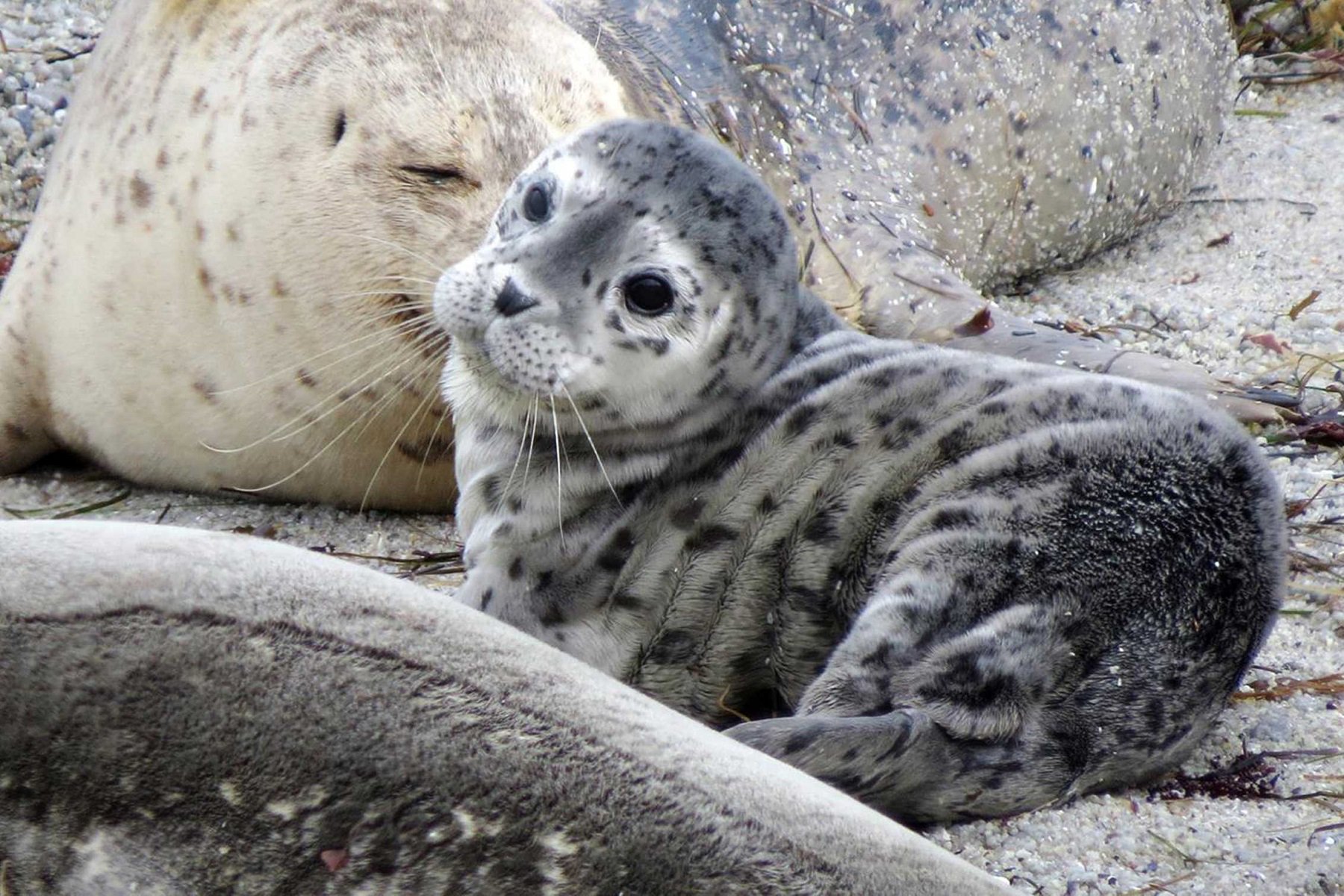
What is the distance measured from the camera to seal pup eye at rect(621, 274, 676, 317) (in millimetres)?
2410

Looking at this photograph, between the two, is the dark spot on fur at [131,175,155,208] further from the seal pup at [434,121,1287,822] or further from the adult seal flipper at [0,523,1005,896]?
the adult seal flipper at [0,523,1005,896]

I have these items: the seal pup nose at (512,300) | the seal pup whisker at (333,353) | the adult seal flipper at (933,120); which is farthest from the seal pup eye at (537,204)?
the adult seal flipper at (933,120)

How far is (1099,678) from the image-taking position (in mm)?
2074

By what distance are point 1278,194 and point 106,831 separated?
4593 mm

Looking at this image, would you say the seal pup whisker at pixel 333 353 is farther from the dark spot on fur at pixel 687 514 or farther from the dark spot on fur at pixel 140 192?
the dark spot on fur at pixel 687 514

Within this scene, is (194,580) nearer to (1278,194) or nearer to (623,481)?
(623,481)

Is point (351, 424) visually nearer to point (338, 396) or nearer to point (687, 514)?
point (338, 396)

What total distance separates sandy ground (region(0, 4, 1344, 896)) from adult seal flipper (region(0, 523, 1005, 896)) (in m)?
0.59

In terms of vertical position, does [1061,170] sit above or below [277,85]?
below

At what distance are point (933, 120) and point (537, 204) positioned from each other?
2421 mm

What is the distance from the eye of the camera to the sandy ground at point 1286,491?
1.97m

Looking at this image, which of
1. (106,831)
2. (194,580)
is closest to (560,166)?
(194,580)

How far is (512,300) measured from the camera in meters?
2.38

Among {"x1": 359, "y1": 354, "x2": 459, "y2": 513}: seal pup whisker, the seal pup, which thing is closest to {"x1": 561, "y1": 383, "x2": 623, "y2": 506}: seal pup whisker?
the seal pup
